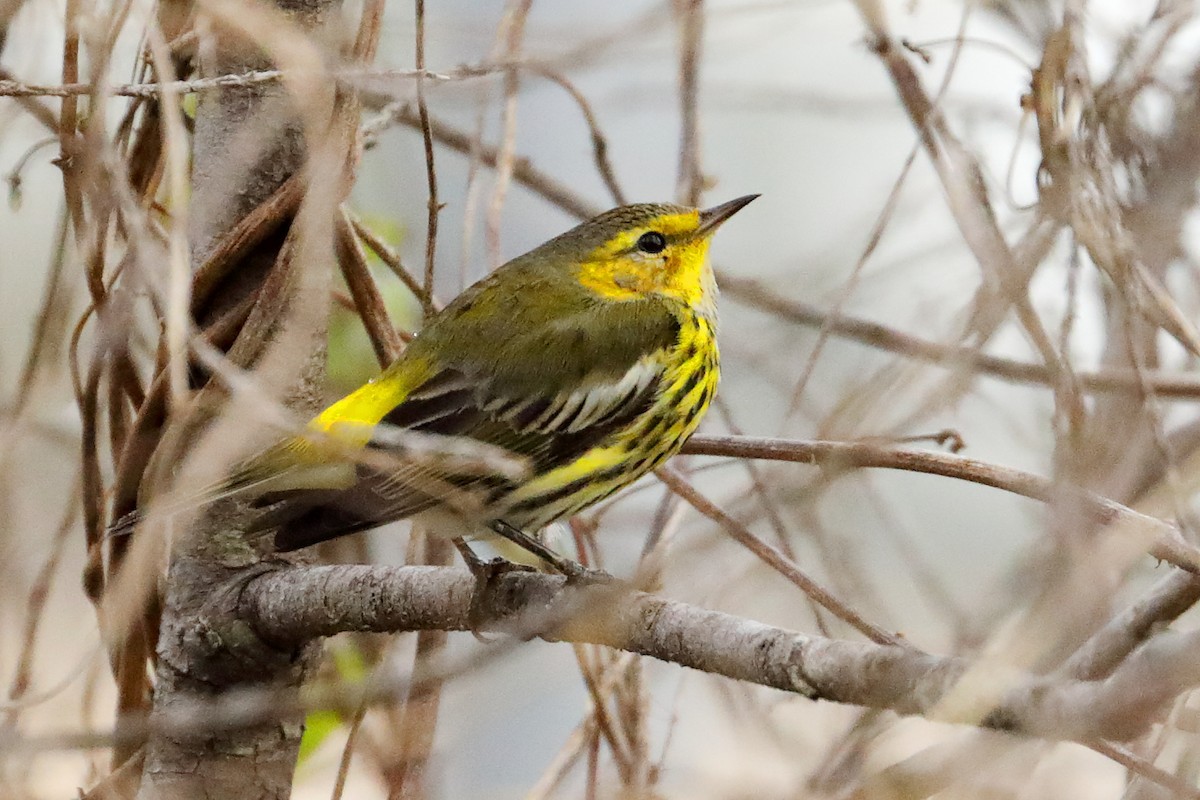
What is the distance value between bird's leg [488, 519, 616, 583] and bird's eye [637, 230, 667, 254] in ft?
2.25

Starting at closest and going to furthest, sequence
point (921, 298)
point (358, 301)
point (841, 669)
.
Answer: point (841, 669) < point (358, 301) < point (921, 298)

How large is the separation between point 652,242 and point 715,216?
0.47 ft

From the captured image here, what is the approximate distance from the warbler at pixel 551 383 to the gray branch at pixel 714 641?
8.2 inches

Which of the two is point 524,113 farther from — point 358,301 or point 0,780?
point 0,780

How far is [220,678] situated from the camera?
1638 millimetres

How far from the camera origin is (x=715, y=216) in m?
2.48

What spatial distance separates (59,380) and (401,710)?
805 mm

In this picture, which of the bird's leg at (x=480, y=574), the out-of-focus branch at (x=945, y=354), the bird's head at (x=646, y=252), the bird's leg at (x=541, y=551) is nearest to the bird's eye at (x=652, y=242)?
the bird's head at (x=646, y=252)

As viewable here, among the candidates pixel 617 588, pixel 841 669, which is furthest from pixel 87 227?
pixel 841 669

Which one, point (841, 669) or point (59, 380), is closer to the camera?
point (841, 669)

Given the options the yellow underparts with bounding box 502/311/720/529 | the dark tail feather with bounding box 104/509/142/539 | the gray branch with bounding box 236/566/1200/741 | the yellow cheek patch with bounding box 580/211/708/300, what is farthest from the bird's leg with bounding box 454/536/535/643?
the yellow cheek patch with bounding box 580/211/708/300

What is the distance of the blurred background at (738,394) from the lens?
1.65 m

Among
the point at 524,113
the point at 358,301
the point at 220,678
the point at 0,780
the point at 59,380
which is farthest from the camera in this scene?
the point at 524,113

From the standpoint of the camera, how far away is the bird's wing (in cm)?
210
